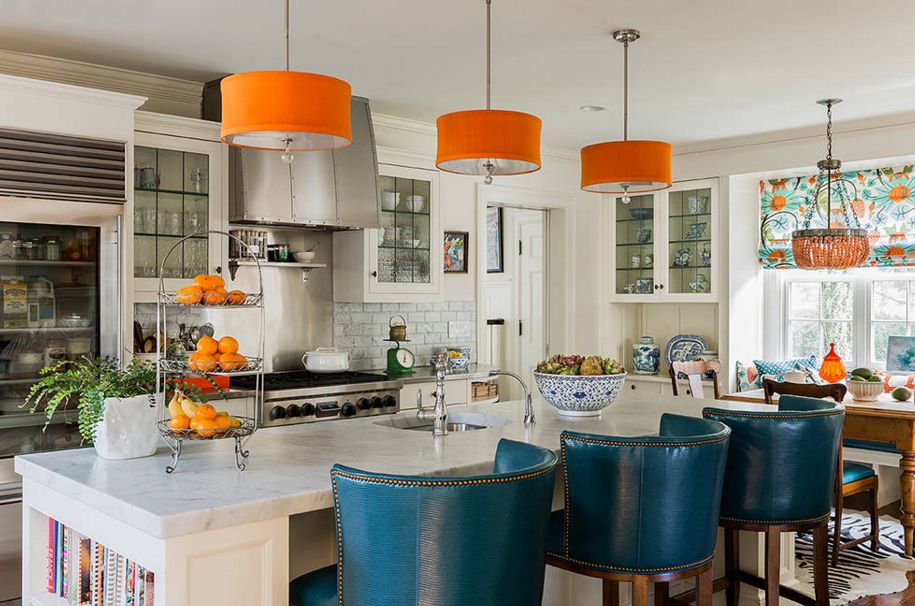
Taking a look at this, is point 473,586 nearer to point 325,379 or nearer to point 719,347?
point 325,379

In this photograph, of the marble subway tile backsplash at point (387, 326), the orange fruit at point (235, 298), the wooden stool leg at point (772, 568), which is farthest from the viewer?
the marble subway tile backsplash at point (387, 326)

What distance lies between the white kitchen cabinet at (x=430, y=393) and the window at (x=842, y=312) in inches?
108

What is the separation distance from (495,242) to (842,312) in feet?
9.84

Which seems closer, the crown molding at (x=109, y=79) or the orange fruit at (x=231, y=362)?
the orange fruit at (x=231, y=362)

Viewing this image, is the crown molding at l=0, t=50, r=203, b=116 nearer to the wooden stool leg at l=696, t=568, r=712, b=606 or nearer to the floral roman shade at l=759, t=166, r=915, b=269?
the wooden stool leg at l=696, t=568, r=712, b=606

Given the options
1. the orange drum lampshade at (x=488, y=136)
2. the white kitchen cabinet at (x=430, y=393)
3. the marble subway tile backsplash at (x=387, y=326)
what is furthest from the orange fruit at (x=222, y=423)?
the marble subway tile backsplash at (x=387, y=326)

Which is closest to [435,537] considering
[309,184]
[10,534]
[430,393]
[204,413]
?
[204,413]

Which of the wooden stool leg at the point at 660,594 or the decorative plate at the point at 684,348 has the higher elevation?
the decorative plate at the point at 684,348

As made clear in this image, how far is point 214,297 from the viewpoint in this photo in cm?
255

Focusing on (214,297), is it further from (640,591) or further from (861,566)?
(861,566)

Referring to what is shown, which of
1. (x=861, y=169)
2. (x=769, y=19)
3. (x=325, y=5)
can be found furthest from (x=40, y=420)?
(x=861, y=169)

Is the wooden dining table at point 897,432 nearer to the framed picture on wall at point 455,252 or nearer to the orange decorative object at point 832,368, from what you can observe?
the orange decorative object at point 832,368

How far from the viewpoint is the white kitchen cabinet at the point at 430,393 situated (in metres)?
5.25

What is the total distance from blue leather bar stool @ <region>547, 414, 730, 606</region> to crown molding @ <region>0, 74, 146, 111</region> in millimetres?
2771
